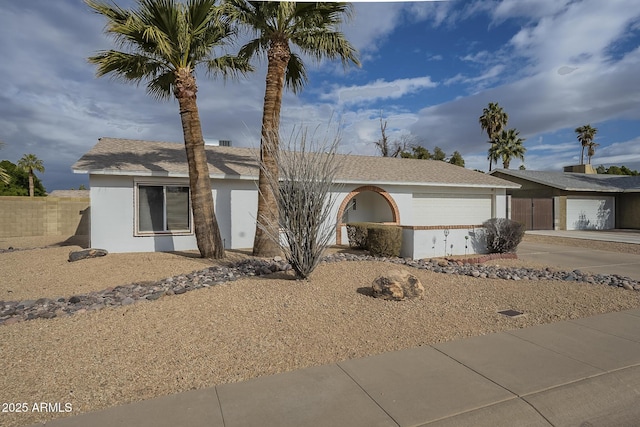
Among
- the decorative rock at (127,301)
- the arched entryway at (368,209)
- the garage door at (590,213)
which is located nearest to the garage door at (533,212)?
the garage door at (590,213)

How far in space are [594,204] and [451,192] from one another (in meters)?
14.7

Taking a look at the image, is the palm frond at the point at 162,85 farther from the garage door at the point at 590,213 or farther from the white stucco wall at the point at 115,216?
the garage door at the point at 590,213

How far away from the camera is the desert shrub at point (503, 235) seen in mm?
11766

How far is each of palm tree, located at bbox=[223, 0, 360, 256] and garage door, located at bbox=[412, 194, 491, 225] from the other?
8.51 m

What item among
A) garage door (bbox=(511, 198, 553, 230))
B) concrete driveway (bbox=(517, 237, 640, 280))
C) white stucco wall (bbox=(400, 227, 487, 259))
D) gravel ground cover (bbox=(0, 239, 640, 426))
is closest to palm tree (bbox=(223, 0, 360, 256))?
gravel ground cover (bbox=(0, 239, 640, 426))

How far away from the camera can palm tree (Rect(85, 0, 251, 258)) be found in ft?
29.0

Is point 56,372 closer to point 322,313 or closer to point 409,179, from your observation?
point 322,313

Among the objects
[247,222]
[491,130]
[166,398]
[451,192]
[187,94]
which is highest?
[491,130]

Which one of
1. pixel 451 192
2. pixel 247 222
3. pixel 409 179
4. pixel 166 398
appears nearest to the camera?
pixel 166 398

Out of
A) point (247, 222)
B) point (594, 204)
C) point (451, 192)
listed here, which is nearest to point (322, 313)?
point (247, 222)

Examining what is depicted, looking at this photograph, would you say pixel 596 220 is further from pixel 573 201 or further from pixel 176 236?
pixel 176 236

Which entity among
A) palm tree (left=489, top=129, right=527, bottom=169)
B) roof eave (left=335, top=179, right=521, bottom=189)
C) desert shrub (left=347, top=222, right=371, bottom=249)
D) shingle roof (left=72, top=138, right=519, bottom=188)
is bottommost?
desert shrub (left=347, top=222, right=371, bottom=249)

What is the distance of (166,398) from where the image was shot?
326 cm

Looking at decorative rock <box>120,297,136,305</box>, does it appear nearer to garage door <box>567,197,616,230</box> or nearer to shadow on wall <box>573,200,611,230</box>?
garage door <box>567,197,616,230</box>
